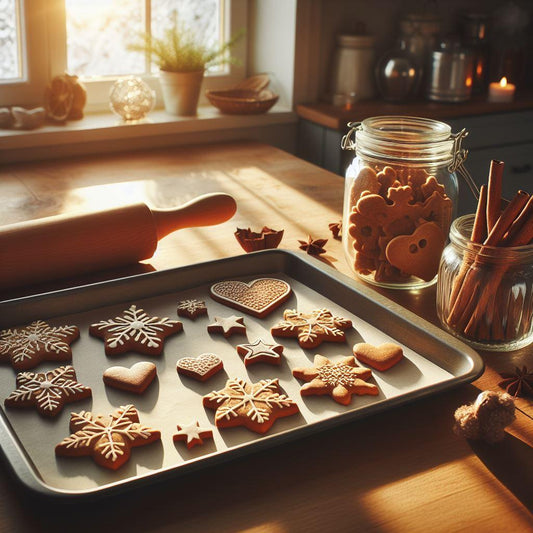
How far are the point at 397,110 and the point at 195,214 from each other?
1366 millimetres

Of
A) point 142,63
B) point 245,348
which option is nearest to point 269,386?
point 245,348

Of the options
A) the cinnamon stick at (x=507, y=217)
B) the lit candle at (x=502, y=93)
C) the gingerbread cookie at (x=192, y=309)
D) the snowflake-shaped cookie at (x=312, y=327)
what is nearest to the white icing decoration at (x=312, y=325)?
the snowflake-shaped cookie at (x=312, y=327)

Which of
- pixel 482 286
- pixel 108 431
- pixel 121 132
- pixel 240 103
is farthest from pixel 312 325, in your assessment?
pixel 240 103

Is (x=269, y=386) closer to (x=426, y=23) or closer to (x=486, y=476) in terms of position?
(x=486, y=476)

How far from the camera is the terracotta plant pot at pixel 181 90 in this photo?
7.29ft

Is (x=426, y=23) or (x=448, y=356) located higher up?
(x=426, y=23)

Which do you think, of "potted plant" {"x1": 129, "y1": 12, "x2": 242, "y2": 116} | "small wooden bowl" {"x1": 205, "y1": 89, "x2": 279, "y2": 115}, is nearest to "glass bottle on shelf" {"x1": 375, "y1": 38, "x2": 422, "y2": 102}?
"small wooden bowl" {"x1": 205, "y1": 89, "x2": 279, "y2": 115}

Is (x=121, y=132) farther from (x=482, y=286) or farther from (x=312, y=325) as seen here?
(x=482, y=286)

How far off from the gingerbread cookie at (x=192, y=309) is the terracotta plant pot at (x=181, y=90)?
1.35m

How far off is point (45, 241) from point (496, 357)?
0.69 metres

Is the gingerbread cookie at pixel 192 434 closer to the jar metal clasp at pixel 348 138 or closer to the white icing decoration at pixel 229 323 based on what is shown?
the white icing decoration at pixel 229 323

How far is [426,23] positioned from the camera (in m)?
2.58

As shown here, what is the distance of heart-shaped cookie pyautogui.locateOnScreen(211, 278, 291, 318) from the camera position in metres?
1.02

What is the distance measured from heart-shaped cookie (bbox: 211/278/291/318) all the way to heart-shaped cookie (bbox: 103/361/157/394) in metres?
0.20
